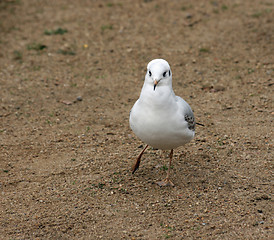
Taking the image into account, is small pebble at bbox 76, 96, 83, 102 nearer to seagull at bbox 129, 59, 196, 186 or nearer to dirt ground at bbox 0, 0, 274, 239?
dirt ground at bbox 0, 0, 274, 239

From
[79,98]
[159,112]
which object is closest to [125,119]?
[79,98]

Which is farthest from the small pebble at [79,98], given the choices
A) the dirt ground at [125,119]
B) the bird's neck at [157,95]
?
the bird's neck at [157,95]

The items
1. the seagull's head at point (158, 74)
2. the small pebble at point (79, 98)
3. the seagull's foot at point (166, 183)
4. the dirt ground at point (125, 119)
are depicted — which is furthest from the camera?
the small pebble at point (79, 98)

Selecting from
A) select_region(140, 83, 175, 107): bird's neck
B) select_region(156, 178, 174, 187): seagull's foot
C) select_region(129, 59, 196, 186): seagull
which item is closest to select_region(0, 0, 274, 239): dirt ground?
select_region(156, 178, 174, 187): seagull's foot

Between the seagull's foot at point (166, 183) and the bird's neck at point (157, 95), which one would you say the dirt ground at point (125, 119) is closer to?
the seagull's foot at point (166, 183)

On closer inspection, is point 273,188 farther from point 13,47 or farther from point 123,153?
point 13,47

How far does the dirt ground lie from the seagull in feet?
2.60

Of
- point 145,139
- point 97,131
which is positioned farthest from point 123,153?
point 145,139

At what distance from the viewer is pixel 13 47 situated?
29.0 feet

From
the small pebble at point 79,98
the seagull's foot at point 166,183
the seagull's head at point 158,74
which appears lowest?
the seagull's foot at point 166,183

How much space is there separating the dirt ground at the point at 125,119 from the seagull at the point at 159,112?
0.79 m

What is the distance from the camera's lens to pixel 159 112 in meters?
4.52

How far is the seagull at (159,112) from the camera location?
→ 4516 millimetres

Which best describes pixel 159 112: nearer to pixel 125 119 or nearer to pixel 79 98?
pixel 125 119
